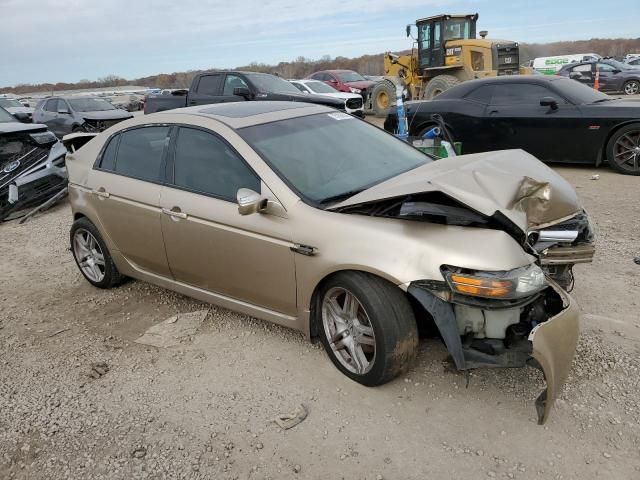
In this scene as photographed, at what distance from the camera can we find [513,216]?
279 centimetres

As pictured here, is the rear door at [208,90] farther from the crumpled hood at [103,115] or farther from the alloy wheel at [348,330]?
the alloy wheel at [348,330]

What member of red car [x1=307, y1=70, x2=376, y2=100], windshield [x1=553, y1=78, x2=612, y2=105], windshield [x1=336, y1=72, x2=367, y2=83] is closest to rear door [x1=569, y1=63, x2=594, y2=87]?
red car [x1=307, y1=70, x2=376, y2=100]

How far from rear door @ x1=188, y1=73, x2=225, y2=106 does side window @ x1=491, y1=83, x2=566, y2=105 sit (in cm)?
616

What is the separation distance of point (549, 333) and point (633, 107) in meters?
6.57

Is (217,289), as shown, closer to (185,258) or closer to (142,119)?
(185,258)

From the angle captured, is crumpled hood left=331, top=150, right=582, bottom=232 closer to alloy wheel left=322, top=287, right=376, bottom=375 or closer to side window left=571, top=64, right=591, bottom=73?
alloy wheel left=322, top=287, right=376, bottom=375

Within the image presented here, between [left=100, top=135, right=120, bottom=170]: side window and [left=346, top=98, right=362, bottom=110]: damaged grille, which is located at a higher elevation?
[left=100, top=135, right=120, bottom=170]: side window

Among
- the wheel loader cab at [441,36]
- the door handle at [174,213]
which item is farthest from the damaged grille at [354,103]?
the door handle at [174,213]

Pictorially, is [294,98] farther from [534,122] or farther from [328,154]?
[328,154]

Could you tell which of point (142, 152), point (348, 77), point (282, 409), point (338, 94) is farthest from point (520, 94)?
point (348, 77)

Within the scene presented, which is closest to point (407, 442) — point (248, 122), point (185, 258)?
point (185, 258)

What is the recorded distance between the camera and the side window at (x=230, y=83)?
39.0 ft

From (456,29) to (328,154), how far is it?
46.5ft

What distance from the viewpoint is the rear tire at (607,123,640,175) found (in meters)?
7.54
